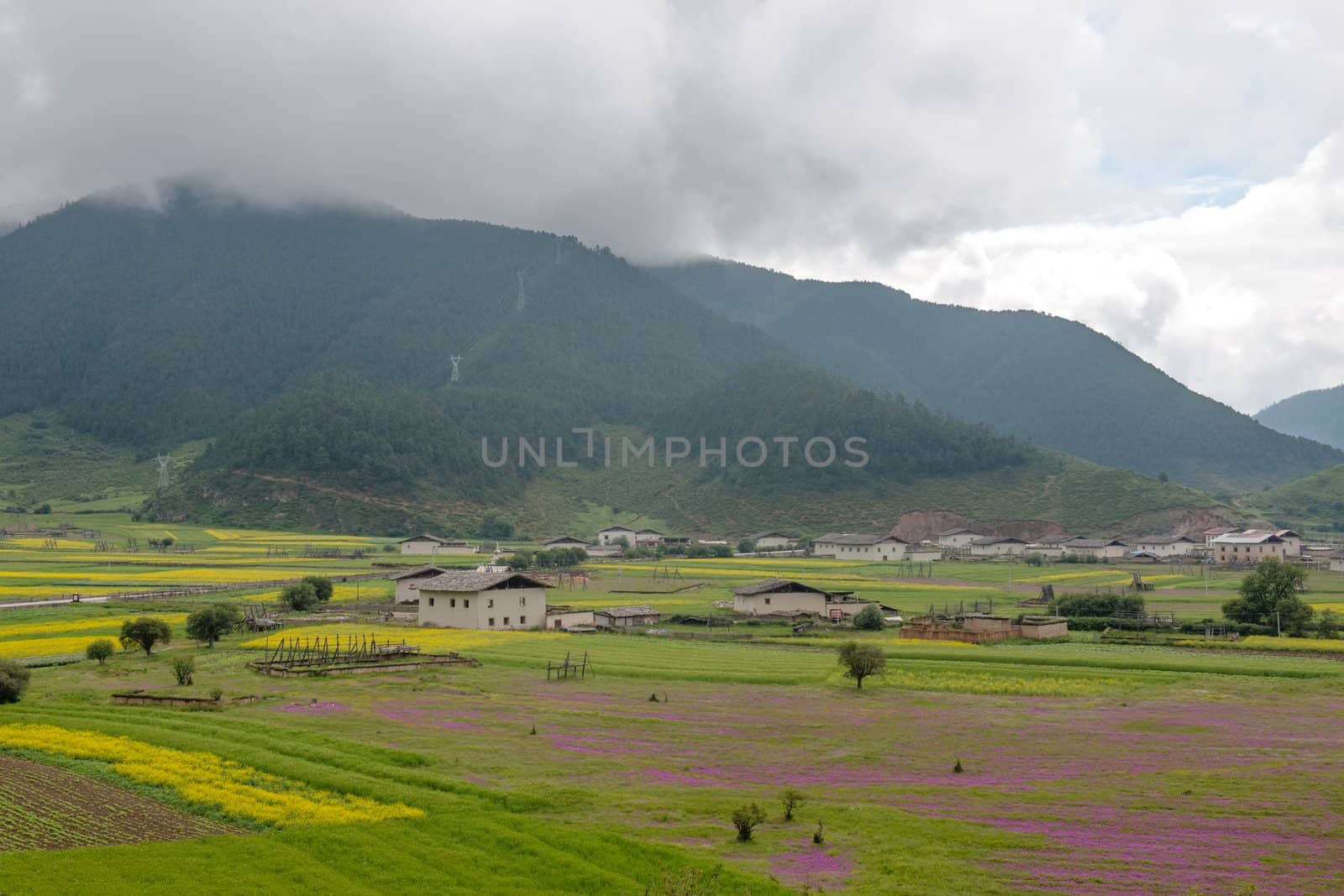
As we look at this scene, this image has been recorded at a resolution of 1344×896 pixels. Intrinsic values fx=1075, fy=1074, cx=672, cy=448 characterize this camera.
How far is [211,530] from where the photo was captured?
14438 cm

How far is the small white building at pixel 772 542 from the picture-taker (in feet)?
479

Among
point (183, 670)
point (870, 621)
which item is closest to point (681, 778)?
point (183, 670)

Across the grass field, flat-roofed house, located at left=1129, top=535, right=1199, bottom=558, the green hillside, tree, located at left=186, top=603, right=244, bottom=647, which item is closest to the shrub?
the grass field

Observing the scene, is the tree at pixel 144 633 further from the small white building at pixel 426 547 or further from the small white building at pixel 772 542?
the small white building at pixel 772 542

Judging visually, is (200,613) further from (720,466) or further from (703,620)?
(720,466)

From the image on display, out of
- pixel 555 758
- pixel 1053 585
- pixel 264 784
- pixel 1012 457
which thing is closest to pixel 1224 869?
pixel 555 758

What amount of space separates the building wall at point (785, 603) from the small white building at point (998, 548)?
2706 inches

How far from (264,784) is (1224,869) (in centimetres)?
2008

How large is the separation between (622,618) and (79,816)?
44617mm

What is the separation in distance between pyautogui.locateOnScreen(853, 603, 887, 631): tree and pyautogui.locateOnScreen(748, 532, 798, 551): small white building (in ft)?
257

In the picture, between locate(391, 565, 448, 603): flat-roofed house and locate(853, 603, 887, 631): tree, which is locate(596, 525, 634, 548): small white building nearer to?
locate(391, 565, 448, 603): flat-roofed house

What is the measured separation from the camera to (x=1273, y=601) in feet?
197

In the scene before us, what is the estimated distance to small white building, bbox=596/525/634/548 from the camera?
14812cm

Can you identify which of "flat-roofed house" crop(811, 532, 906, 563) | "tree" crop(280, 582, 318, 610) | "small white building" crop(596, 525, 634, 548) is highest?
"small white building" crop(596, 525, 634, 548)
